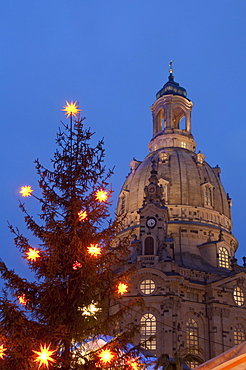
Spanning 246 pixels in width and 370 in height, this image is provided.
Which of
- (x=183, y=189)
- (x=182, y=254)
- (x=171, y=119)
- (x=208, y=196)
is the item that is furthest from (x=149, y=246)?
(x=171, y=119)

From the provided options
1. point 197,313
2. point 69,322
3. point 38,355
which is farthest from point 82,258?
point 197,313

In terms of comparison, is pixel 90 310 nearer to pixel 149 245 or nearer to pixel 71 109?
pixel 71 109

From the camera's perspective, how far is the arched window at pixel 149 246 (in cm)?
5369

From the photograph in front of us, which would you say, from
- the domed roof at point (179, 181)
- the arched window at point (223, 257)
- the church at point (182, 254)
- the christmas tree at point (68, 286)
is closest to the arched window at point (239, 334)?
the church at point (182, 254)

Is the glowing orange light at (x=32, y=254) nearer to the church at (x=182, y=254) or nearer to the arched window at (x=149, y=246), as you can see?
the church at (x=182, y=254)

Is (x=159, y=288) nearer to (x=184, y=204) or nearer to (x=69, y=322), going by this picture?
(x=184, y=204)

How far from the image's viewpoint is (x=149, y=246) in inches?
2124

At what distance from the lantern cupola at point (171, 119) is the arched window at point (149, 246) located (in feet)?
76.0

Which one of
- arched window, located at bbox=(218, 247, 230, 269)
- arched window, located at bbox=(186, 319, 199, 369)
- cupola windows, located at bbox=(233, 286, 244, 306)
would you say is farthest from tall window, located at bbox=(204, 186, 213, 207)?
arched window, located at bbox=(186, 319, 199, 369)

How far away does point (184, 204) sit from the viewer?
2477 inches

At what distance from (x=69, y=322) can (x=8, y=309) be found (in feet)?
6.44

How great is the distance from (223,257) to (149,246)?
38.7 ft

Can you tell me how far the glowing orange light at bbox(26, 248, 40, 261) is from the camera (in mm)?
14375

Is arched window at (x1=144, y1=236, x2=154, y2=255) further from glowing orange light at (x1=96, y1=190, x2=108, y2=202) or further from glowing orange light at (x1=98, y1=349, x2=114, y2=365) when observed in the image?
glowing orange light at (x1=98, y1=349, x2=114, y2=365)
